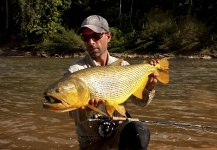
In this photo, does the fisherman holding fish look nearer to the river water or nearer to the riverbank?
the river water

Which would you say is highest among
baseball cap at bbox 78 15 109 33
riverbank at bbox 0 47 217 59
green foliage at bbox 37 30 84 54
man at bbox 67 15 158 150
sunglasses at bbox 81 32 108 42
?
baseball cap at bbox 78 15 109 33

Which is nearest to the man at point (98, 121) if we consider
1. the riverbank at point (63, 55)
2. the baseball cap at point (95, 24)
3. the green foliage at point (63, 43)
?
the baseball cap at point (95, 24)

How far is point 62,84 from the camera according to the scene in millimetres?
2902

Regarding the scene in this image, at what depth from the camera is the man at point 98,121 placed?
3680mm

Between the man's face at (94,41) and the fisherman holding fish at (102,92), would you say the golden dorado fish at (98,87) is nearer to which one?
the fisherman holding fish at (102,92)

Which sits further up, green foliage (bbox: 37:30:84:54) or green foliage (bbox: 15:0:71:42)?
green foliage (bbox: 15:0:71:42)

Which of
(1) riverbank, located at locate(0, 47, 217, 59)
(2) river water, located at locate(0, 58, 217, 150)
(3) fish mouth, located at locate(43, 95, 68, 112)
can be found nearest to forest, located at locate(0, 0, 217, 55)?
(1) riverbank, located at locate(0, 47, 217, 59)

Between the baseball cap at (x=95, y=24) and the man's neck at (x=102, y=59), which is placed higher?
the baseball cap at (x=95, y=24)

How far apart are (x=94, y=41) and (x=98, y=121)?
0.86 metres

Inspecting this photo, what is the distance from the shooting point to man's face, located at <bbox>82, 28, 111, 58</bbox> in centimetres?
380

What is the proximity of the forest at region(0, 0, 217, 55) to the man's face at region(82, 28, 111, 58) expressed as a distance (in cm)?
2790

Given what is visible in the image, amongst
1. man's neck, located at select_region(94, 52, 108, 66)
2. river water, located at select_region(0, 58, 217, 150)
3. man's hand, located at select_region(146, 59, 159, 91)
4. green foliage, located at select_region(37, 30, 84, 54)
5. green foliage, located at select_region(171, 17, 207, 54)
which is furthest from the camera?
green foliage, located at select_region(37, 30, 84, 54)

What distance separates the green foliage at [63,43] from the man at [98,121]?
3119cm

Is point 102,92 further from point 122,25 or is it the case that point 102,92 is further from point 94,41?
point 122,25
